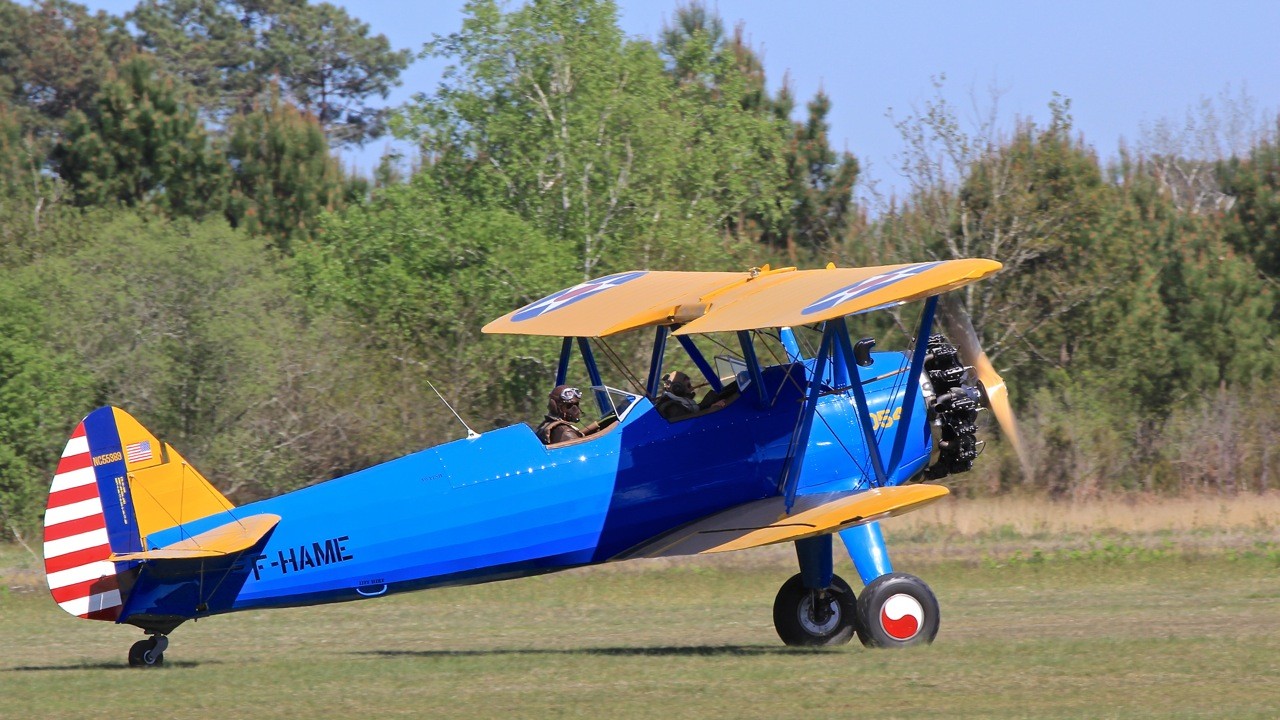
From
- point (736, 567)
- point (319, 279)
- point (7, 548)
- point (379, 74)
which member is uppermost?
point (379, 74)

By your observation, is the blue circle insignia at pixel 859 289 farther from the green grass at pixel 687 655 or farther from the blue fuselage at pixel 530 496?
the green grass at pixel 687 655

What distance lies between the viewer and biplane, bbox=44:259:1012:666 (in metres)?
8.51

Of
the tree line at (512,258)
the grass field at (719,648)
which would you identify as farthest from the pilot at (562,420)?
the tree line at (512,258)

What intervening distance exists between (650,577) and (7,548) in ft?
26.2

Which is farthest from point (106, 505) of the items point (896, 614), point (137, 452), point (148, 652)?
point (896, 614)

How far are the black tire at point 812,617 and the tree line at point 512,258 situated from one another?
1002 cm

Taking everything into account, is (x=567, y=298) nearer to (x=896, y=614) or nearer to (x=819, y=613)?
(x=819, y=613)

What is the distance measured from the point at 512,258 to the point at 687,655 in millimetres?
10883

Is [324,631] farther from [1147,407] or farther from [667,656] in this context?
[1147,407]

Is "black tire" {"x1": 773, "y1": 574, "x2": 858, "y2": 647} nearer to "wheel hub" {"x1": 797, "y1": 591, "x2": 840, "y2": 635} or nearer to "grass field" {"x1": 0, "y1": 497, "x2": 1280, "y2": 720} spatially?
"wheel hub" {"x1": 797, "y1": 591, "x2": 840, "y2": 635}

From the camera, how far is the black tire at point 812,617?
9.89m

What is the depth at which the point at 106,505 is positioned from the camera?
8508 millimetres

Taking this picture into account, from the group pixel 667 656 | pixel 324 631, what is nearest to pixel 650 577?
pixel 324 631

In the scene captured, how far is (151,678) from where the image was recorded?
839 centimetres
